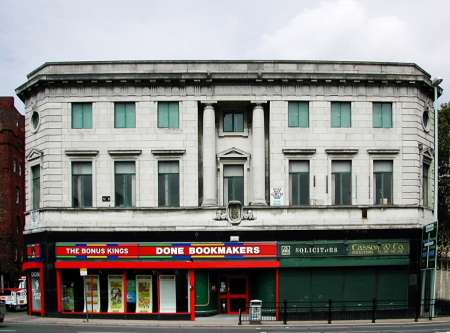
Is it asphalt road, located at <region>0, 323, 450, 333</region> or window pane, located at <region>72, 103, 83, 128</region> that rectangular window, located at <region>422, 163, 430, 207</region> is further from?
window pane, located at <region>72, 103, 83, 128</region>

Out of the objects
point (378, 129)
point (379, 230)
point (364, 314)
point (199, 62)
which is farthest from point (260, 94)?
point (364, 314)

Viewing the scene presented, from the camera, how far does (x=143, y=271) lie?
3909cm

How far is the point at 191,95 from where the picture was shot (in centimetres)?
4012

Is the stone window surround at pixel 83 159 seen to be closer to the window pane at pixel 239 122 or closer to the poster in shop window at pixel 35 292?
the poster in shop window at pixel 35 292

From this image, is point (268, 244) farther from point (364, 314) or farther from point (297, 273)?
point (364, 314)

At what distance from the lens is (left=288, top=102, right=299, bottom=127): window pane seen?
133 ft

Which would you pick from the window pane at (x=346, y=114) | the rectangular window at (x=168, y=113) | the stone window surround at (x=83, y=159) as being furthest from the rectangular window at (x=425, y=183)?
the stone window surround at (x=83, y=159)

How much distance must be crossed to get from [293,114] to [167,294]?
12.2 metres

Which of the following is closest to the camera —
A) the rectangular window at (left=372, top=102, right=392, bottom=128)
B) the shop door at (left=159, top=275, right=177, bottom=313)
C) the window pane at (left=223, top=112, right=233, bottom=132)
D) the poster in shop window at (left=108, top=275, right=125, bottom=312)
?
the shop door at (left=159, top=275, right=177, bottom=313)

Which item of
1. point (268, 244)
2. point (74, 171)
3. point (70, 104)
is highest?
point (70, 104)

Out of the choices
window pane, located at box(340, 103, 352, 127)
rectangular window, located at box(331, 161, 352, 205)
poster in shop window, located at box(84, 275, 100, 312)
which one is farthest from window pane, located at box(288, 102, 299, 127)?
poster in shop window, located at box(84, 275, 100, 312)

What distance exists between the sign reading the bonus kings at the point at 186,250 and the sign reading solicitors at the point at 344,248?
0.92 m

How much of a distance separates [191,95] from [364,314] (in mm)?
15200

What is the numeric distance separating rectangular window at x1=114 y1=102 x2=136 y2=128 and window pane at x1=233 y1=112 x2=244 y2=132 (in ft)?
19.0
